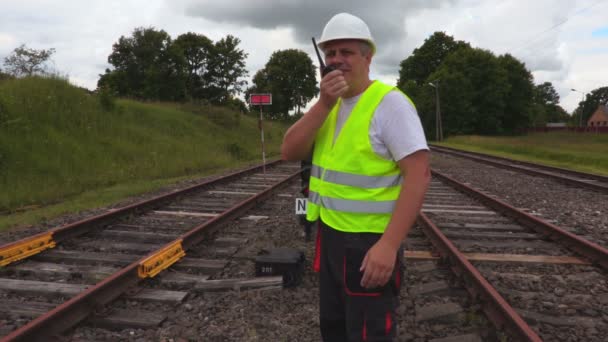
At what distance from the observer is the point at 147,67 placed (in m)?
55.9

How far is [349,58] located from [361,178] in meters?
0.51

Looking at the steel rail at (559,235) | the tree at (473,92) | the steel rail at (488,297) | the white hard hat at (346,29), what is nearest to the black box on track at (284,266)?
the steel rail at (488,297)

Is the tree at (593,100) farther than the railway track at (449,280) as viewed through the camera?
Yes

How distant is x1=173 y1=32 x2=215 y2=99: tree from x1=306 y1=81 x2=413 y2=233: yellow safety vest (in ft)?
196

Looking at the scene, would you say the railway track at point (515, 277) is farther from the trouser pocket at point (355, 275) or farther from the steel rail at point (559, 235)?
the trouser pocket at point (355, 275)

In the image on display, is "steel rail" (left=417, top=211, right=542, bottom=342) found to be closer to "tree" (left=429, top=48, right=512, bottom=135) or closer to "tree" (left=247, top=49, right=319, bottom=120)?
"tree" (left=429, top=48, right=512, bottom=135)

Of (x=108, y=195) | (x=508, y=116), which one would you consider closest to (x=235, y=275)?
(x=108, y=195)

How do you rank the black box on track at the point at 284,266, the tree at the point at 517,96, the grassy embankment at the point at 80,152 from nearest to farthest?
1. the black box on track at the point at 284,266
2. the grassy embankment at the point at 80,152
3. the tree at the point at 517,96

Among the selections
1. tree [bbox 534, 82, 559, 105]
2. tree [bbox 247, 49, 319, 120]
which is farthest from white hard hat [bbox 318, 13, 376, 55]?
tree [bbox 534, 82, 559, 105]

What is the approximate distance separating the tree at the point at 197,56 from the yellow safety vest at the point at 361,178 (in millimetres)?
59666

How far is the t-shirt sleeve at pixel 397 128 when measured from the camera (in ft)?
5.21

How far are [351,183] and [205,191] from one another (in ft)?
25.2

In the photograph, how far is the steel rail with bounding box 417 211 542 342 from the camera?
9.30 feet

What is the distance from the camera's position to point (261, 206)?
24.8ft
